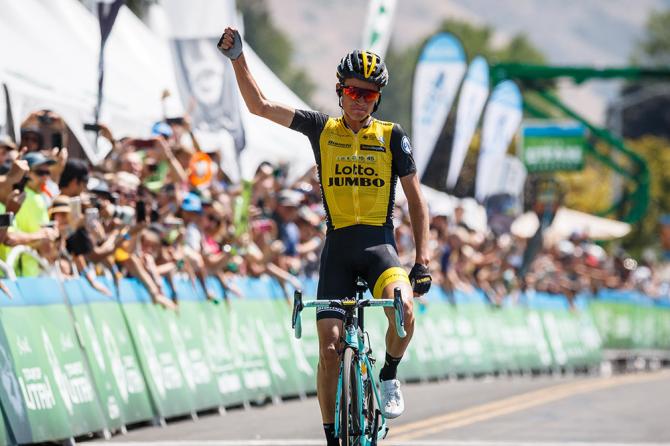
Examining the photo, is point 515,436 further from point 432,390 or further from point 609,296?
point 609,296

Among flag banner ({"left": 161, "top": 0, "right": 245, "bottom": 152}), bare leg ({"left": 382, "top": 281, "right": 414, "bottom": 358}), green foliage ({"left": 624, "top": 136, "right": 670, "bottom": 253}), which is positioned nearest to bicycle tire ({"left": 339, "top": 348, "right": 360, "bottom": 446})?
bare leg ({"left": 382, "top": 281, "right": 414, "bottom": 358})

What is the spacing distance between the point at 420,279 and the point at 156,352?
501cm

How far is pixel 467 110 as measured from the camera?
28.5m

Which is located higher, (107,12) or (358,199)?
(107,12)

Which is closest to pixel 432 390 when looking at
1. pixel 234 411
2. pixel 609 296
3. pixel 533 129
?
pixel 234 411

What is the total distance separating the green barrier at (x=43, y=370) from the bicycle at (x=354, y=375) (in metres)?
2.55

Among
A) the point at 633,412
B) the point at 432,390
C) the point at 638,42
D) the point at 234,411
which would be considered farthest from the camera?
the point at 638,42

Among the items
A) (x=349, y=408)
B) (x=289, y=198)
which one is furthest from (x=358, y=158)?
(x=289, y=198)

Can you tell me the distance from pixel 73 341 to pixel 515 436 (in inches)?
156

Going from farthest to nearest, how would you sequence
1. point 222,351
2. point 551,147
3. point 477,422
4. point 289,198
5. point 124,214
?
point 551,147
point 289,198
point 222,351
point 477,422
point 124,214

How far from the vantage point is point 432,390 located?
2067 centimetres

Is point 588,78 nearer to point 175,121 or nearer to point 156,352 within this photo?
point 175,121

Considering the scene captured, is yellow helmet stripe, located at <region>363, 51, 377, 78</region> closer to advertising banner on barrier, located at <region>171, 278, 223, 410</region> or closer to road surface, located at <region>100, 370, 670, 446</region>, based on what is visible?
road surface, located at <region>100, 370, 670, 446</region>

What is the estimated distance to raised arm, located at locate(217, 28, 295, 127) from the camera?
981 centimetres
